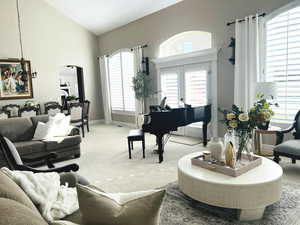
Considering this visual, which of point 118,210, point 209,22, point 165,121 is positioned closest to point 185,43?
point 209,22

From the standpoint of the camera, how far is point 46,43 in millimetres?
7621

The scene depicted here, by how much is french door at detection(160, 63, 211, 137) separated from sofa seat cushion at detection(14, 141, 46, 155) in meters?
3.38

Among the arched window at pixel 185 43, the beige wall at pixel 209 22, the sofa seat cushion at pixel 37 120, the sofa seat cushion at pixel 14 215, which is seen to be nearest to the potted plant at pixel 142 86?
the beige wall at pixel 209 22

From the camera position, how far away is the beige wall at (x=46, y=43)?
696cm

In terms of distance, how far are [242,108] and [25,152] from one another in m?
4.27

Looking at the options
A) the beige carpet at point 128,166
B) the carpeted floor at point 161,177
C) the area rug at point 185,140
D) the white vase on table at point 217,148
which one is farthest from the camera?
the area rug at point 185,140

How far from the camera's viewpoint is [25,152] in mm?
3904

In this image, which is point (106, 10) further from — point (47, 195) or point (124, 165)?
point (47, 195)

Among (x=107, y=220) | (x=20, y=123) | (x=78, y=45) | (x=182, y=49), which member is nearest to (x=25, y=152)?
(x=20, y=123)

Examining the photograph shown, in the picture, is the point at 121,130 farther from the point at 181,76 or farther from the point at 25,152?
the point at 25,152

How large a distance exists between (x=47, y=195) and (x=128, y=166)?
242cm

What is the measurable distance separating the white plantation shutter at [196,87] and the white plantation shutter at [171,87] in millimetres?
375

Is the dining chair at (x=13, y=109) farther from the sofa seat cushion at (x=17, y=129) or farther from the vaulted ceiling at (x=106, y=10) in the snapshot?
the vaulted ceiling at (x=106, y=10)

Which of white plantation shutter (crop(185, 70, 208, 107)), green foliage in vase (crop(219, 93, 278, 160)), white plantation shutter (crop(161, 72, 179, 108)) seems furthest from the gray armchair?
white plantation shutter (crop(161, 72, 179, 108))
